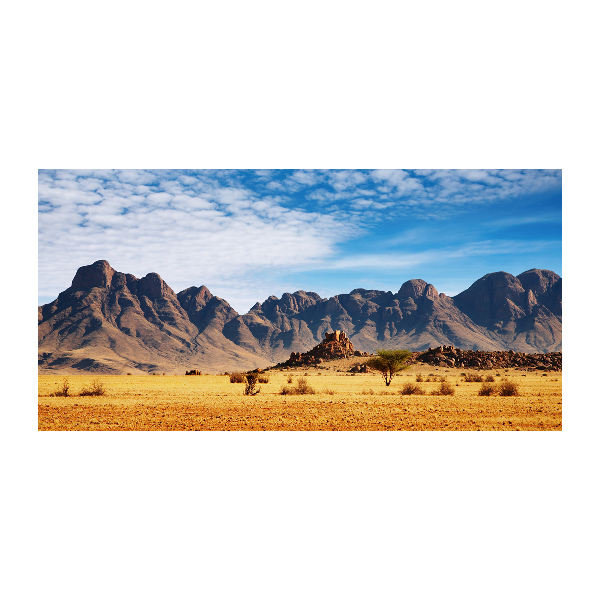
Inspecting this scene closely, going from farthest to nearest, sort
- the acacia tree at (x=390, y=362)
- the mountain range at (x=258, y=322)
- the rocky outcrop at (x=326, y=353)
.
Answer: the mountain range at (x=258, y=322)
the rocky outcrop at (x=326, y=353)
the acacia tree at (x=390, y=362)

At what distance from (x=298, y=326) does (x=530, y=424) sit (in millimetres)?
115874

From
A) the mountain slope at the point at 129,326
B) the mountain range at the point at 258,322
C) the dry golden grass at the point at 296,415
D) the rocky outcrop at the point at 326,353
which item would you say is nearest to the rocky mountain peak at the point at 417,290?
the mountain range at the point at 258,322

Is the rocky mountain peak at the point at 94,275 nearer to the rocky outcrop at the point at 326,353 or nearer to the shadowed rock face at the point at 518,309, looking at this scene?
the rocky outcrop at the point at 326,353

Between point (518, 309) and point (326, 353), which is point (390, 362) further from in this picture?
point (518, 309)

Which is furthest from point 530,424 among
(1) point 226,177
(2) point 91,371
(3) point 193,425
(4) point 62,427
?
(2) point 91,371

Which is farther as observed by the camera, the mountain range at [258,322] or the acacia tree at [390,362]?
the mountain range at [258,322]

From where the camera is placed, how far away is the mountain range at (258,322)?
285 feet

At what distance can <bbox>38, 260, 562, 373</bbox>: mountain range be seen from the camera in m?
86.9

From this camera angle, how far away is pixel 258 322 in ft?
424

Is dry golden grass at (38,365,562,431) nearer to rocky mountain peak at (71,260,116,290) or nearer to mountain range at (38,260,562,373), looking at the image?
mountain range at (38,260,562,373)

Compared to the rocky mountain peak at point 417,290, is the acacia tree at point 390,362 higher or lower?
lower

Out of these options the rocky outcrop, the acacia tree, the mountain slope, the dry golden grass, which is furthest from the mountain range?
the dry golden grass

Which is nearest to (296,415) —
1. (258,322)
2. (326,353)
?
(326,353)

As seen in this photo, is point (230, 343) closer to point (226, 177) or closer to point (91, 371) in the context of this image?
point (91, 371)
